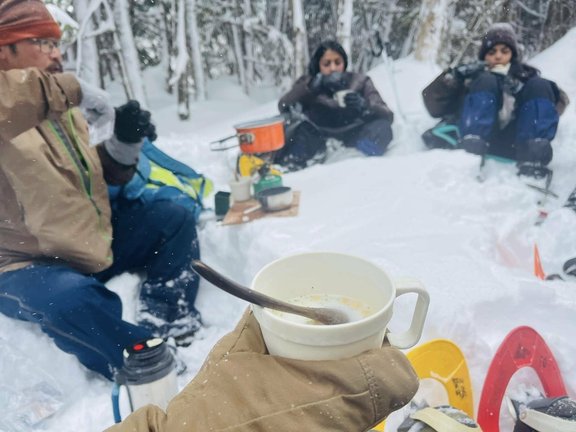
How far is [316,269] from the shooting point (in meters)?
0.78

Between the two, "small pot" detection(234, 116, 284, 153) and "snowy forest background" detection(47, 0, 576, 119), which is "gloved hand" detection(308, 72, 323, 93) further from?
"small pot" detection(234, 116, 284, 153)

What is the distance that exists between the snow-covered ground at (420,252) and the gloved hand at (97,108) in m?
0.76

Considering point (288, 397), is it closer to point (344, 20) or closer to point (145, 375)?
point (145, 375)

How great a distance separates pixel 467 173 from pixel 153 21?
8184 mm

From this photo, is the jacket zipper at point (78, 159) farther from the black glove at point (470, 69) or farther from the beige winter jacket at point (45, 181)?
the black glove at point (470, 69)

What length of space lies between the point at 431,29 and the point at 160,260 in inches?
215

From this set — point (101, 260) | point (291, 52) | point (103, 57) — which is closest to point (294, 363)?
point (101, 260)

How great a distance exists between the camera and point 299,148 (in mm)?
4250

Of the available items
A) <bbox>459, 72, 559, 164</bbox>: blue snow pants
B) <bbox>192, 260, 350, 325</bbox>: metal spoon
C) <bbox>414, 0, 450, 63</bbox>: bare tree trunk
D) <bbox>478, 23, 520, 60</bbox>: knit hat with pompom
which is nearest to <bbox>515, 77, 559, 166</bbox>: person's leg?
<bbox>459, 72, 559, 164</bbox>: blue snow pants

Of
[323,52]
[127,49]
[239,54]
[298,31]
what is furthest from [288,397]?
[239,54]

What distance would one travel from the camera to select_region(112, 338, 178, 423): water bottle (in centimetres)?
140

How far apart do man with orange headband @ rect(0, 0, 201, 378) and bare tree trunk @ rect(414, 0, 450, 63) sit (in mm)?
5156

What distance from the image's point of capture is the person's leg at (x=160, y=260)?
210 centimetres

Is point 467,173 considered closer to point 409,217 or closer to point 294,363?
point 409,217
